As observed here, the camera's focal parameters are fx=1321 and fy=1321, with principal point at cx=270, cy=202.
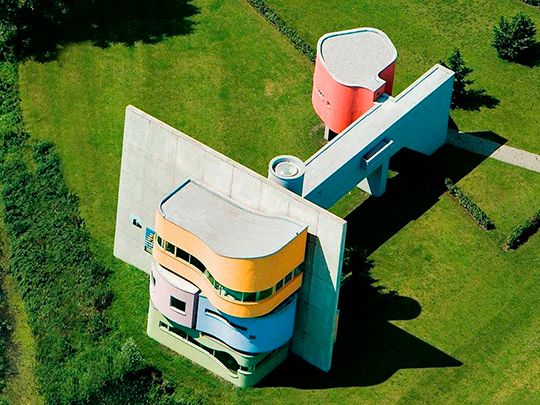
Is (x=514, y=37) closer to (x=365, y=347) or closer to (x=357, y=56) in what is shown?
(x=357, y=56)

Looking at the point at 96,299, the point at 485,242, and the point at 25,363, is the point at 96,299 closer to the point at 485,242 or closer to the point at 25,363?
the point at 25,363

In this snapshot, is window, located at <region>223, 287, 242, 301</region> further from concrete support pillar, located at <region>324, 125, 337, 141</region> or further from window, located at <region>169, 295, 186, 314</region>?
concrete support pillar, located at <region>324, 125, 337, 141</region>

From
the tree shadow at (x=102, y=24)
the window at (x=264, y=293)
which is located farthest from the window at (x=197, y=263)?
the tree shadow at (x=102, y=24)

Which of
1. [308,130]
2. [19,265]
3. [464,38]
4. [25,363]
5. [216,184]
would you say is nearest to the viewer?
[216,184]

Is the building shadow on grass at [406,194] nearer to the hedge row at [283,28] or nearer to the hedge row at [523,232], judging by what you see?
the hedge row at [523,232]

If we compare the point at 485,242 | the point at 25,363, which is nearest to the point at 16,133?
the point at 25,363

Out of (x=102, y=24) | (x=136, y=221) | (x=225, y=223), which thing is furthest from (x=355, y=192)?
(x=102, y=24)
